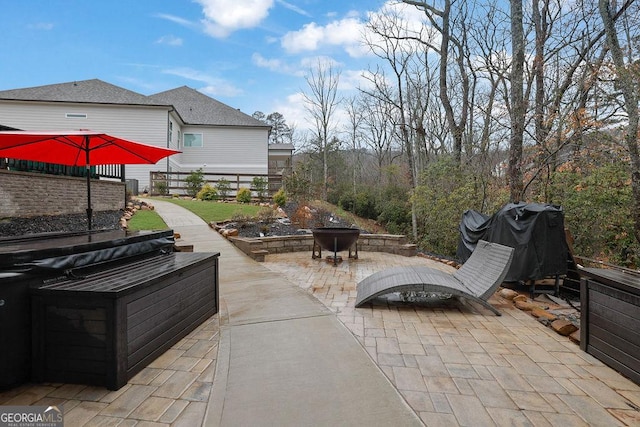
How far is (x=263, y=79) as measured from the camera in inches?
832

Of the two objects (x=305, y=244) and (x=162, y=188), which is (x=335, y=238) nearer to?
(x=305, y=244)

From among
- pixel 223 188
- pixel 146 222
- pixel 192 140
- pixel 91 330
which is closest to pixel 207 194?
pixel 223 188

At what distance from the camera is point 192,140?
22578mm

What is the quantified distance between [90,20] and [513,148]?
46.9ft

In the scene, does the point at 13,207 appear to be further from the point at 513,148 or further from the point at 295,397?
the point at 513,148

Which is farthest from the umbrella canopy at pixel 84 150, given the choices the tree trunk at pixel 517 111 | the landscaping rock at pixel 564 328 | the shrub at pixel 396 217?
the shrub at pixel 396 217

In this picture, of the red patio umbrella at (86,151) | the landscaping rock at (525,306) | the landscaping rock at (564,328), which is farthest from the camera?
the red patio umbrella at (86,151)

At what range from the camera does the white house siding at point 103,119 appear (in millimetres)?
18688

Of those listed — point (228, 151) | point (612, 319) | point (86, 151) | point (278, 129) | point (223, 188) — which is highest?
point (278, 129)

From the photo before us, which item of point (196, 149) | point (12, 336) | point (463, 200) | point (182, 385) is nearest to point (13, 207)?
point (12, 336)

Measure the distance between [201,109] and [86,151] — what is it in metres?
20.5

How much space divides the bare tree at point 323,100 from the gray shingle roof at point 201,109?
132 inches

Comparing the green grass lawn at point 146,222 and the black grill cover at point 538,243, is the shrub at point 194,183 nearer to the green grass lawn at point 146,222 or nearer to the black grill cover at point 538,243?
the green grass lawn at point 146,222

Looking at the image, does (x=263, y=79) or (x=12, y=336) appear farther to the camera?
(x=263, y=79)
